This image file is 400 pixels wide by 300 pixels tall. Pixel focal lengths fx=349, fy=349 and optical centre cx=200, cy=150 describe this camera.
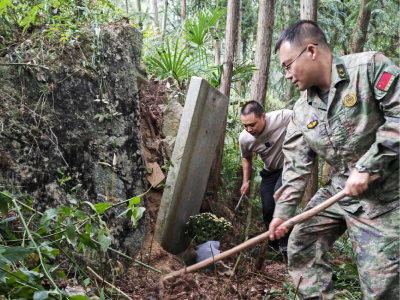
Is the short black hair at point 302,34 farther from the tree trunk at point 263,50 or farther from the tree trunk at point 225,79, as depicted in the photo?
the tree trunk at point 263,50

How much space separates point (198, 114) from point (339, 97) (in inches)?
78.5

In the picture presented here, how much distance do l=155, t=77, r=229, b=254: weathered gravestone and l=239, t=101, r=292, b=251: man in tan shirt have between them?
0.47 m

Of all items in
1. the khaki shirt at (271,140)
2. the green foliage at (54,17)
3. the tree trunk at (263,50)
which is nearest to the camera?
the green foliage at (54,17)

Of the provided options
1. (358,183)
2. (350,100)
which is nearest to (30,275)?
(358,183)

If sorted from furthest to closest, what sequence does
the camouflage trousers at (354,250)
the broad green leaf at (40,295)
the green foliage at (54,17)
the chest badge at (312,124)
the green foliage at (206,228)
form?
the green foliage at (206,228), the green foliage at (54,17), the chest badge at (312,124), the camouflage trousers at (354,250), the broad green leaf at (40,295)

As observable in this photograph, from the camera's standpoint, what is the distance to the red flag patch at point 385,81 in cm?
211

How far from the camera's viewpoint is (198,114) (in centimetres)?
407

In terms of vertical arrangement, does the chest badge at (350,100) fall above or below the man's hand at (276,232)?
above

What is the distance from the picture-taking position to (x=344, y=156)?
2355 mm

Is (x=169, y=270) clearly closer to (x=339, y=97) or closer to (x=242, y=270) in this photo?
(x=242, y=270)

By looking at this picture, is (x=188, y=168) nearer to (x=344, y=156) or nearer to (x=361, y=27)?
(x=344, y=156)

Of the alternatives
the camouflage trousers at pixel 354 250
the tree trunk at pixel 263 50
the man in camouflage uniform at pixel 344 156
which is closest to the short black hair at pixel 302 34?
the man in camouflage uniform at pixel 344 156

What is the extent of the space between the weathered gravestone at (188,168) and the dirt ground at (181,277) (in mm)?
178

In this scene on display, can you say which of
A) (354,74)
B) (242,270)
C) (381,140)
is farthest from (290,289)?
(354,74)
